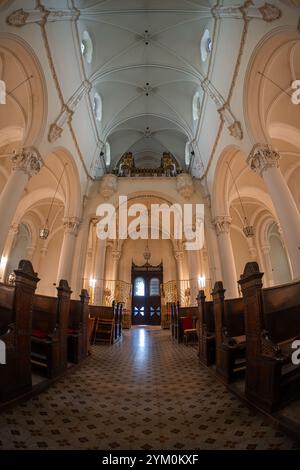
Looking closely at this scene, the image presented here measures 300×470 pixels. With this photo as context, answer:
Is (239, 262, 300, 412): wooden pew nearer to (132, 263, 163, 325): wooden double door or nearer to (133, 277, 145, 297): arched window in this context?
(132, 263, 163, 325): wooden double door

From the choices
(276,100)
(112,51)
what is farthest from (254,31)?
(112,51)

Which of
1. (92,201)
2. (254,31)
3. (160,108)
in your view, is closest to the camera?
(254,31)

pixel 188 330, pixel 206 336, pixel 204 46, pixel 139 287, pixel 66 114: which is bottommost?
pixel 188 330

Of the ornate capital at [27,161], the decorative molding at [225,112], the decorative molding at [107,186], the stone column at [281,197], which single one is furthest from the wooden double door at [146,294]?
the stone column at [281,197]

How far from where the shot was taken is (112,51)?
10977 mm

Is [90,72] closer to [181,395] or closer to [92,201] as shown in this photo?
[92,201]

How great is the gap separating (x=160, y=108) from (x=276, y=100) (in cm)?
766

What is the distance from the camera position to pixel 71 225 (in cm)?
1164

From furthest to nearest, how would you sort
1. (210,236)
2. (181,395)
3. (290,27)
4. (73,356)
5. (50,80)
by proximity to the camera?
(210,236) → (50,80) → (290,27) → (73,356) → (181,395)

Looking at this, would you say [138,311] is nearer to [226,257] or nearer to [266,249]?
[266,249]

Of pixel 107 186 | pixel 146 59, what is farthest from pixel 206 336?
pixel 146 59

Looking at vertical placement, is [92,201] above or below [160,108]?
below

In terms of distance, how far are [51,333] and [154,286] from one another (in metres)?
16.6

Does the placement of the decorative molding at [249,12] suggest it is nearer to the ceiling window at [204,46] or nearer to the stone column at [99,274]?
the ceiling window at [204,46]
